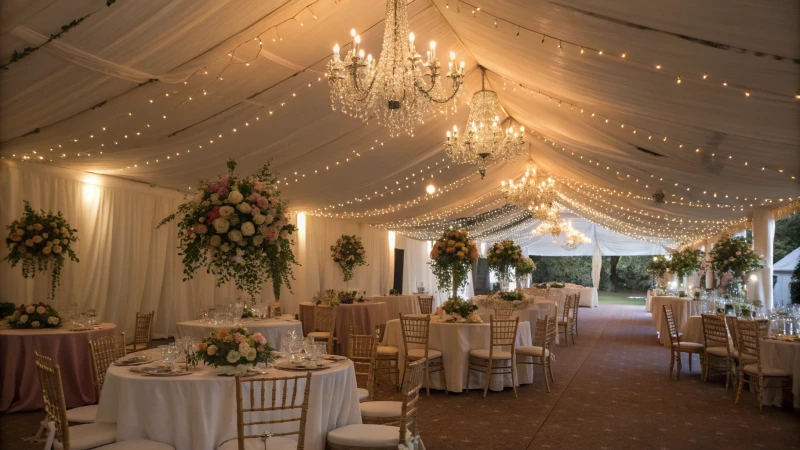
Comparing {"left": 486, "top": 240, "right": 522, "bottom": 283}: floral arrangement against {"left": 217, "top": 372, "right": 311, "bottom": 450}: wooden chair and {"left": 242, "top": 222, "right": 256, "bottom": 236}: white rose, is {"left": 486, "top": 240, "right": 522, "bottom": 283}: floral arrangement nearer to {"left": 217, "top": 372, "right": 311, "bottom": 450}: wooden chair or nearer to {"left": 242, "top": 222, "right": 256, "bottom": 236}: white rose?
{"left": 242, "top": 222, "right": 256, "bottom": 236}: white rose

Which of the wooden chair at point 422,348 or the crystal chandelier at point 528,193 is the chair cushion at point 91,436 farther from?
the crystal chandelier at point 528,193

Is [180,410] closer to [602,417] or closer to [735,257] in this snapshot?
[602,417]

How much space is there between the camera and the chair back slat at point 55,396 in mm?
3371

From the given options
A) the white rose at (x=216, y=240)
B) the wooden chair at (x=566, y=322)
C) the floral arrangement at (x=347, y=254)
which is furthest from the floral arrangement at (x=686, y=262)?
the white rose at (x=216, y=240)

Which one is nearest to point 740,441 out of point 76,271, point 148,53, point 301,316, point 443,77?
point 443,77

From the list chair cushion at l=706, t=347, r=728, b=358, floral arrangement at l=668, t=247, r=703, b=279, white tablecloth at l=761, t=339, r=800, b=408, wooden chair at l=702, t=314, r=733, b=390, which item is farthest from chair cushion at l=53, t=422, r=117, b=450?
floral arrangement at l=668, t=247, r=703, b=279

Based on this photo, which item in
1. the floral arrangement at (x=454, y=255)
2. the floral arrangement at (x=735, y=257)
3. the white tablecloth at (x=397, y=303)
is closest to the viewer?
the floral arrangement at (x=454, y=255)

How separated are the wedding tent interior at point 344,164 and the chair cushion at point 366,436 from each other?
14 millimetres

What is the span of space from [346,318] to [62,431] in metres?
7.49

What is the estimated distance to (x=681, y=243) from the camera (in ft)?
68.6

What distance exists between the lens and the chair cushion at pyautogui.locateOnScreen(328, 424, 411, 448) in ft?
12.6

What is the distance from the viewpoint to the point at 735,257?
34.9 feet

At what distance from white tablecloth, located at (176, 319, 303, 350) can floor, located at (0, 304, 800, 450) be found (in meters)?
1.39

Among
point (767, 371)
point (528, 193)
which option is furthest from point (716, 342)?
point (528, 193)
